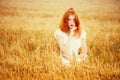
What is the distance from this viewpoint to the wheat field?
265cm

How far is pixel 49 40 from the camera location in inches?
121

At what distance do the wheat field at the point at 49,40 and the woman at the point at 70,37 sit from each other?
89 mm

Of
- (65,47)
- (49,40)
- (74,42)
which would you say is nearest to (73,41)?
(74,42)

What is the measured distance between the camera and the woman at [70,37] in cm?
288

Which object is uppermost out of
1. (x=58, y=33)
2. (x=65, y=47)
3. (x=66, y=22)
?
(x=66, y=22)

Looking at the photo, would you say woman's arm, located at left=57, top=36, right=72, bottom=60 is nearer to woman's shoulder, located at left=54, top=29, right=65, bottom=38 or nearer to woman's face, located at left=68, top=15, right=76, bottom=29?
woman's shoulder, located at left=54, top=29, right=65, bottom=38

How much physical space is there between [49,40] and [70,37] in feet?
0.92

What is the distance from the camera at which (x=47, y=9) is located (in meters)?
3.28

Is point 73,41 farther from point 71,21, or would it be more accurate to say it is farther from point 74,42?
point 71,21

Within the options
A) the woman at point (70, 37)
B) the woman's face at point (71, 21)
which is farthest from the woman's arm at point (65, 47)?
the woman's face at point (71, 21)

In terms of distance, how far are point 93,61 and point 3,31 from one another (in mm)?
1064

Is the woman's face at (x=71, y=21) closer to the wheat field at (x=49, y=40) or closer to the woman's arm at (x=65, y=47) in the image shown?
the woman's arm at (x=65, y=47)

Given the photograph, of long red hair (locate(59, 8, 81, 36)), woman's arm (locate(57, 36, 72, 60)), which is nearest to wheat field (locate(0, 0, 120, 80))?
woman's arm (locate(57, 36, 72, 60))

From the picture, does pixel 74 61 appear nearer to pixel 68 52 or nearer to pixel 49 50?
pixel 68 52
